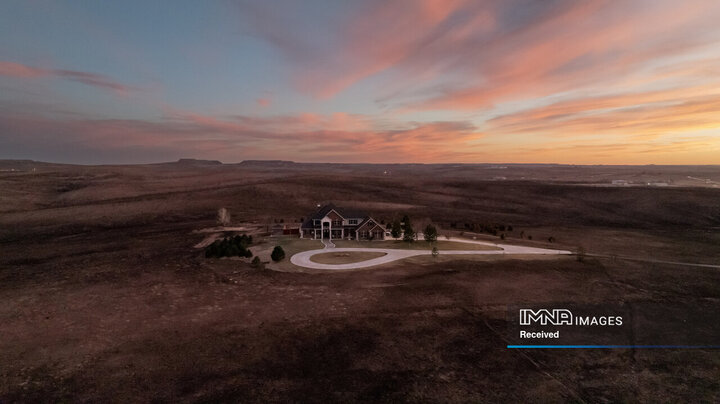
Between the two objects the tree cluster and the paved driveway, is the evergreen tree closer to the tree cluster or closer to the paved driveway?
the paved driveway

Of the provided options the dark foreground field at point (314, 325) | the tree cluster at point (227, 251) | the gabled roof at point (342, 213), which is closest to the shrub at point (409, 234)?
the gabled roof at point (342, 213)

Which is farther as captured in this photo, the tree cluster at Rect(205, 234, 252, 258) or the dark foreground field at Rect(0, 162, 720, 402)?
the tree cluster at Rect(205, 234, 252, 258)

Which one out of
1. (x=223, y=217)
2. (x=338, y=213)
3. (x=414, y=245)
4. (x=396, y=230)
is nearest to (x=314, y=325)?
(x=414, y=245)

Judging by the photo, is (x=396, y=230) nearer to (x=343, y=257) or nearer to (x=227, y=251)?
(x=343, y=257)

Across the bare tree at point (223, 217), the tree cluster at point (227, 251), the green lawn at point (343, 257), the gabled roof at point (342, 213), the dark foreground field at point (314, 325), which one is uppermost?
the gabled roof at point (342, 213)

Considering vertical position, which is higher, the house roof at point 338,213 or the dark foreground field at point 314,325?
the house roof at point 338,213

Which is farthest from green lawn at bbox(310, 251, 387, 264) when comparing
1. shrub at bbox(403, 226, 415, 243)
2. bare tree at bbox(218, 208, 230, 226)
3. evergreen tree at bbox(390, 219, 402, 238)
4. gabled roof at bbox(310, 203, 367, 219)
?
bare tree at bbox(218, 208, 230, 226)

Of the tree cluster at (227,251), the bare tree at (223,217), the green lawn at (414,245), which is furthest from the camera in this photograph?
the bare tree at (223,217)

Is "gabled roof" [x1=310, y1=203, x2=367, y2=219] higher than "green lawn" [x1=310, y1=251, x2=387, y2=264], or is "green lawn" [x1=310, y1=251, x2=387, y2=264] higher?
"gabled roof" [x1=310, y1=203, x2=367, y2=219]

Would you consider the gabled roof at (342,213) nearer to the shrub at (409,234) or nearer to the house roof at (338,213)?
the house roof at (338,213)
